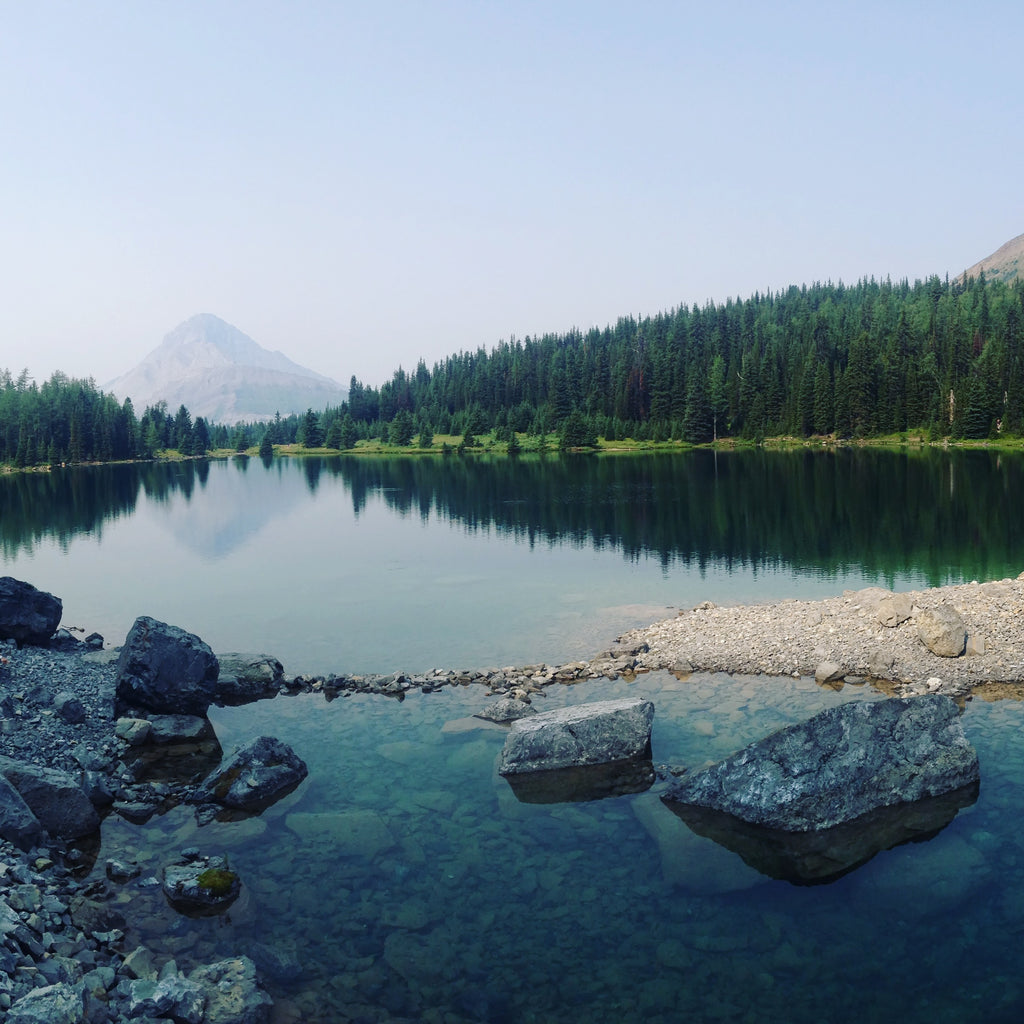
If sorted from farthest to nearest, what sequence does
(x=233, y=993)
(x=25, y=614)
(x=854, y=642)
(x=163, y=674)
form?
(x=25, y=614)
(x=854, y=642)
(x=163, y=674)
(x=233, y=993)

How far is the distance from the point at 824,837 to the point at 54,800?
18.0m

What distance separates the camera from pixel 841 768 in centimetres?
1830

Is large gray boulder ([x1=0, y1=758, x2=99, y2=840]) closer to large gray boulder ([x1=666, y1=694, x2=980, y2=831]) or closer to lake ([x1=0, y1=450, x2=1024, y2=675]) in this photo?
lake ([x1=0, y1=450, x2=1024, y2=675])

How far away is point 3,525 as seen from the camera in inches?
3196

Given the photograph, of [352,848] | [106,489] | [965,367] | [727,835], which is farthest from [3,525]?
[965,367]

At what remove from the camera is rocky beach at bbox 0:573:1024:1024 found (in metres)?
11.9

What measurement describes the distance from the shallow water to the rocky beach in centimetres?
94

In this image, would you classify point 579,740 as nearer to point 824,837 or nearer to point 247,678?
point 824,837

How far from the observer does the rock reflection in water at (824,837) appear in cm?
1619

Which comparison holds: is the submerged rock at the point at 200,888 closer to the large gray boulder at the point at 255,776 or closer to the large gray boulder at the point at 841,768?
the large gray boulder at the point at 255,776

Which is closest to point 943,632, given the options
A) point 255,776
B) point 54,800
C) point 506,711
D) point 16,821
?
point 506,711

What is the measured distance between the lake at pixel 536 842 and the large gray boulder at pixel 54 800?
80cm

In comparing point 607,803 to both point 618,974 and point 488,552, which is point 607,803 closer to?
point 618,974

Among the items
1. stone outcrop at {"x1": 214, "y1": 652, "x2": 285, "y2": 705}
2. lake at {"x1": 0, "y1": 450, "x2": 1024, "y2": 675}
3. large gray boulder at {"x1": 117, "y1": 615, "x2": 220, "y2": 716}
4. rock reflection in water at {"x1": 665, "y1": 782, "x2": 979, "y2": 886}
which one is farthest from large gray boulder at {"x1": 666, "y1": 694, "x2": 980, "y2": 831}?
stone outcrop at {"x1": 214, "y1": 652, "x2": 285, "y2": 705}
